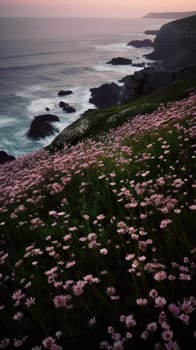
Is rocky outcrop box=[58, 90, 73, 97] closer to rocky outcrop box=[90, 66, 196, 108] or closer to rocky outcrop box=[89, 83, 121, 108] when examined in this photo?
rocky outcrop box=[89, 83, 121, 108]

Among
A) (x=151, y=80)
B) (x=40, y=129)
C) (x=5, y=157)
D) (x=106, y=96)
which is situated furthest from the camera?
(x=106, y=96)

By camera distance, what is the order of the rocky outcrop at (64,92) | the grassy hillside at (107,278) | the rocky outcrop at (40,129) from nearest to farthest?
the grassy hillside at (107,278), the rocky outcrop at (40,129), the rocky outcrop at (64,92)

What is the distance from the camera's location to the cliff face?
314 ft

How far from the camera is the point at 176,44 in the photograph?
11531 cm

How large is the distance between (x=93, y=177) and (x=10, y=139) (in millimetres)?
39506

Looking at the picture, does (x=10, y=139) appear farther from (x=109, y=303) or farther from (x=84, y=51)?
(x=84, y=51)

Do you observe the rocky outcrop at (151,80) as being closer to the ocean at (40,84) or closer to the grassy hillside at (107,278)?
the ocean at (40,84)

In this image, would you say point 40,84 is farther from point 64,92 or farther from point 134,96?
point 134,96

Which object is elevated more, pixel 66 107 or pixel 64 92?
pixel 64 92

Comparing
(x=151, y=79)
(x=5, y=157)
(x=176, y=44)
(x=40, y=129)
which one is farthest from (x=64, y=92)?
(x=176, y=44)

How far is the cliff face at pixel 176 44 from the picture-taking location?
314 ft

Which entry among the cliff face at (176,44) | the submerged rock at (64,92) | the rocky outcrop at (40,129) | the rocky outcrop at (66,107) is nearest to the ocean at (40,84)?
the rocky outcrop at (66,107)

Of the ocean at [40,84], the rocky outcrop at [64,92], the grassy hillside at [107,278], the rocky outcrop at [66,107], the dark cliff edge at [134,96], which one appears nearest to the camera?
the grassy hillside at [107,278]

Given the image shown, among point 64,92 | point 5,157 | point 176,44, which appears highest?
point 176,44
